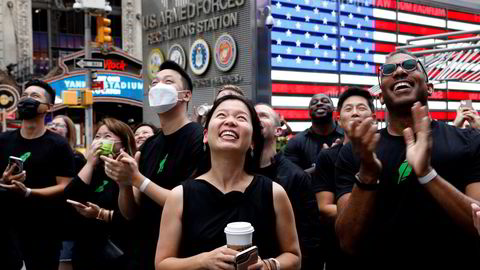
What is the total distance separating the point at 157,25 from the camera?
14.3 m

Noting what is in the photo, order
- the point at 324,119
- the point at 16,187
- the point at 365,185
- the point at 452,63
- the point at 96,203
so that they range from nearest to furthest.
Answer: the point at 365,185 < the point at 96,203 < the point at 16,187 < the point at 324,119 < the point at 452,63

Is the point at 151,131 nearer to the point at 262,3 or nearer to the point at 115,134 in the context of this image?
the point at 115,134

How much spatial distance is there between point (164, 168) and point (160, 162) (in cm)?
8

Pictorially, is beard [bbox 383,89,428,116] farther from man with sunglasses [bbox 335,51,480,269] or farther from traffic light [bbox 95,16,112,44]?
traffic light [bbox 95,16,112,44]

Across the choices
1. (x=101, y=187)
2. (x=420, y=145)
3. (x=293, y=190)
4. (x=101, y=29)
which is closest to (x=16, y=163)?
(x=101, y=187)

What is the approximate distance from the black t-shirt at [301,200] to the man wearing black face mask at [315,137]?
2.04m

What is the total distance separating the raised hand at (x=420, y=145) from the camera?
2.45m

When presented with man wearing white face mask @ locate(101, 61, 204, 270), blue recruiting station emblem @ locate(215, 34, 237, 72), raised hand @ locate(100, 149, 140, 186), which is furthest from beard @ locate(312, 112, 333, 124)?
blue recruiting station emblem @ locate(215, 34, 237, 72)

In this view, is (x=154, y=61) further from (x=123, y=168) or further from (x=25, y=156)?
(x=123, y=168)

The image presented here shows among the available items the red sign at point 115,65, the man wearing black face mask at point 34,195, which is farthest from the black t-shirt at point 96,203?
the red sign at point 115,65

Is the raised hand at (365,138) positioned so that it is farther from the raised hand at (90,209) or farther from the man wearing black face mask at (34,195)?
the man wearing black face mask at (34,195)

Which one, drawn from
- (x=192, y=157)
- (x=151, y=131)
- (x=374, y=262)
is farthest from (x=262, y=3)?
(x=374, y=262)

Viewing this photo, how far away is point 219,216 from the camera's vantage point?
8.79 ft

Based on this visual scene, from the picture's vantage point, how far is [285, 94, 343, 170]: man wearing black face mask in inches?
243
